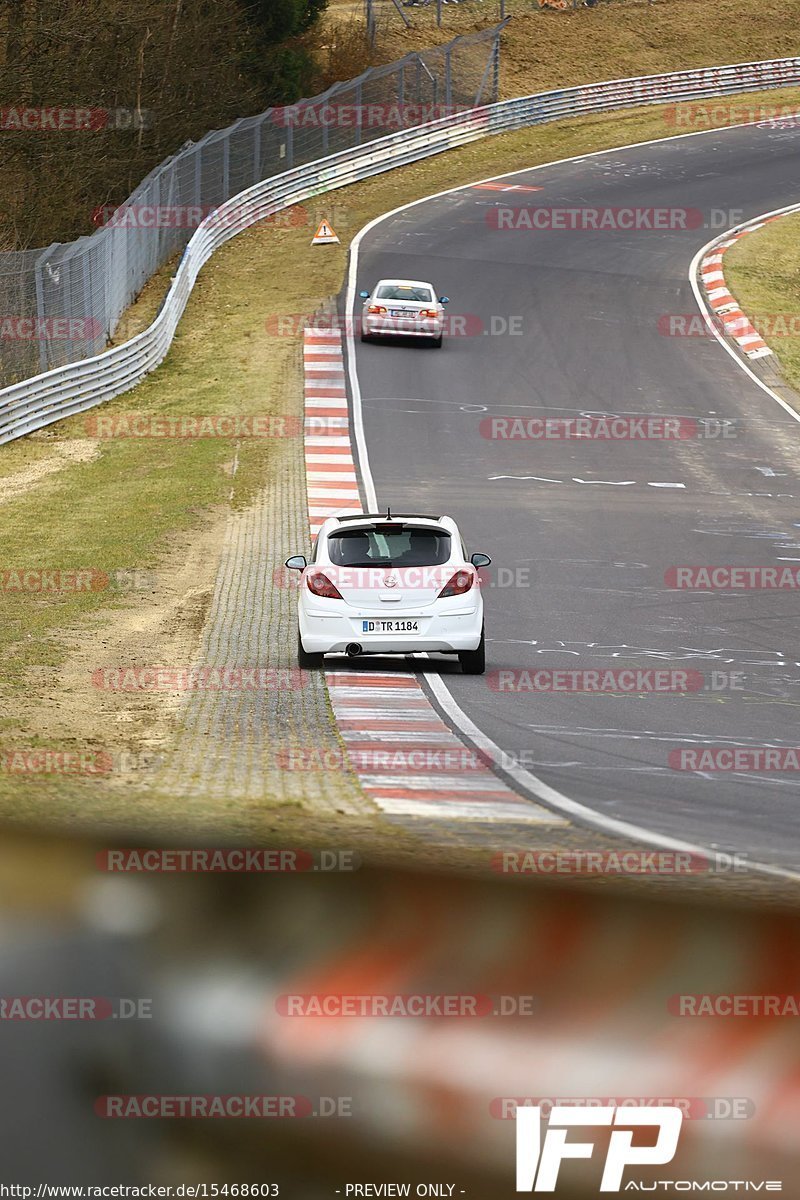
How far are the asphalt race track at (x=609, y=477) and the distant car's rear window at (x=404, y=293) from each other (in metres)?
1.17

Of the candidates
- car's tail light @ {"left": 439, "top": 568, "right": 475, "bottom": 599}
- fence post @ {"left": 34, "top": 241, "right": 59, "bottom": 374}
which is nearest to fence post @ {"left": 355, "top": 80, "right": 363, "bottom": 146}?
fence post @ {"left": 34, "top": 241, "right": 59, "bottom": 374}

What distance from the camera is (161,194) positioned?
130 feet

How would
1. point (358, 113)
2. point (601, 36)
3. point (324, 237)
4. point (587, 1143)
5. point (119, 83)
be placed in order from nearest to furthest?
point (587, 1143) < point (324, 237) < point (119, 83) < point (358, 113) < point (601, 36)

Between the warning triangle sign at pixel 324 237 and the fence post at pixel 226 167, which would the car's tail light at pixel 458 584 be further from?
the fence post at pixel 226 167

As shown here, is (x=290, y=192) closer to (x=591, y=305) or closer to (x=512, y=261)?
(x=512, y=261)

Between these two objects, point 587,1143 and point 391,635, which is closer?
point 587,1143

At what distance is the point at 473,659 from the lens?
49.4 ft

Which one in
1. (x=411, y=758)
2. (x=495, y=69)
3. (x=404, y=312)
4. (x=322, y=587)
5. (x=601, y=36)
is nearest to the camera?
(x=411, y=758)

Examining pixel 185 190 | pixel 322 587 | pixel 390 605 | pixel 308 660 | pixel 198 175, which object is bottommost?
pixel 308 660

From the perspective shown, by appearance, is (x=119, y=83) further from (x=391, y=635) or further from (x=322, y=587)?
(x=391, y=635)

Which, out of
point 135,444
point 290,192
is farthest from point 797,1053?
point 290,192

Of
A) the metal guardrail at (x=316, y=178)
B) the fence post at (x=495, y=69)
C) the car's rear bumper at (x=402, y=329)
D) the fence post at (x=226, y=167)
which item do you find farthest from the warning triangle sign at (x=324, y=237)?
the fence post at (x=495, y=69)

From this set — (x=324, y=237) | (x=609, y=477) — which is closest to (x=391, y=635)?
(x=609, y=477)

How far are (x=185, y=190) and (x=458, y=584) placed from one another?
30.1m
